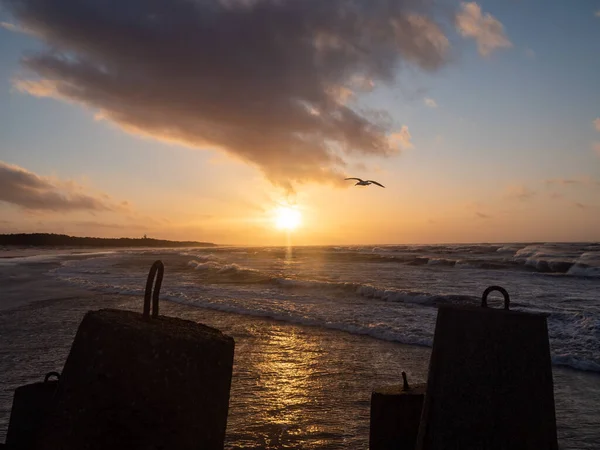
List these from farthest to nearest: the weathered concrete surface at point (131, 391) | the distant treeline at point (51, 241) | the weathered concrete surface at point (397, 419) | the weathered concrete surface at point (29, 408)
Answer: the distant treeline at point (51, 241) < the weathered concrete surface at point (397, 419) < the weathered concrete surface at point (29, 408) < the weathered concrete surface at point (131, 391)

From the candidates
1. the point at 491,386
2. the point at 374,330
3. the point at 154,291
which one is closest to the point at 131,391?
the point at 154,291

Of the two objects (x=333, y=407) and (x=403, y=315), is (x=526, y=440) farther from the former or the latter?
(x=403, y=315)

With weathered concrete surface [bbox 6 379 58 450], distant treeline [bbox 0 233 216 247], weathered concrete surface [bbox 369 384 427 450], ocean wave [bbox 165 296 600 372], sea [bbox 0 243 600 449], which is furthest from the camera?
distant treeline [bbox 0 233 216 247]

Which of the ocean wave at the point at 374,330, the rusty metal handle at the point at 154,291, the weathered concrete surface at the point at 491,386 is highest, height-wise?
the rusty metal handle at the point at 154,291

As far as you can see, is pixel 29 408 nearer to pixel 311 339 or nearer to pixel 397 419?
pixel 397 419

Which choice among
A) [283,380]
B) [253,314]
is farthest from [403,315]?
[283,380]

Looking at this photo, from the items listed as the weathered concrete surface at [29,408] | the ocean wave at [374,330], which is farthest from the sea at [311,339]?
the weathered concrete surface at [29,408]

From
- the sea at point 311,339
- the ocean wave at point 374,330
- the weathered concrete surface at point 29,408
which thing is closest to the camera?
the weathered concrete surface at point 29,408

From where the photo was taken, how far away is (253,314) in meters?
11.8

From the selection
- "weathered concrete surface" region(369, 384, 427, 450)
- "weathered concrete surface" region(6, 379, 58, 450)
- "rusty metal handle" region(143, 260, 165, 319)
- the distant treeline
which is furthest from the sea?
the distant treeline

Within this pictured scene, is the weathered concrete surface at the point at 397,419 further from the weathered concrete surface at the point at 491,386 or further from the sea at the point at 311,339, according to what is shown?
the sea at the point at 311,339

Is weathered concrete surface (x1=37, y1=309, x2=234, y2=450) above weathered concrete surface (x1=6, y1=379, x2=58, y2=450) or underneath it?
above

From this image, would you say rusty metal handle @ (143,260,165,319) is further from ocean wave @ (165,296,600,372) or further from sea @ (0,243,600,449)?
ocean wave @ (165,296,600,372)

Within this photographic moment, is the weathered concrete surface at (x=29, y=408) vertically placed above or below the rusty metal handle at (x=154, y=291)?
below
